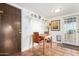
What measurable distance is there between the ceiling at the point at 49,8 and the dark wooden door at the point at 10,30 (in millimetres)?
254

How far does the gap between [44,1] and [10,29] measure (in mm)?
902

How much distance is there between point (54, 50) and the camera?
2352 mm

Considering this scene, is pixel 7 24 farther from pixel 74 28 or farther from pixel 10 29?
pixel 74 28

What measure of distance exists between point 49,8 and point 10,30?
36.4 inches

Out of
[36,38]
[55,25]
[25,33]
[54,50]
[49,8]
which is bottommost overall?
[54,50]

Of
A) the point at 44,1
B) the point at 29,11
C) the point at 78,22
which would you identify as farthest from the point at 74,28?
the point at 29,11

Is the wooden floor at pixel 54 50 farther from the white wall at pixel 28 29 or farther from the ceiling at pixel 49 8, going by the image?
the ceiling at pixel 49 8

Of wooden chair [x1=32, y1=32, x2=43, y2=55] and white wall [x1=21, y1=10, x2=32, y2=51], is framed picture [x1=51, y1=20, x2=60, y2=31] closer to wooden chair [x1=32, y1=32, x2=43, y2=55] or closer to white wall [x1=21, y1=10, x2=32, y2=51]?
wooden chair [x1=32, y1=32, x2=43, y2=55]

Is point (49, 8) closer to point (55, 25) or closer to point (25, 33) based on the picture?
point (55, 25)

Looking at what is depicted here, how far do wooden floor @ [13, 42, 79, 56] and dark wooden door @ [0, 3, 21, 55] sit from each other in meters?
0.24

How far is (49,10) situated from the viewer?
2.35 meters

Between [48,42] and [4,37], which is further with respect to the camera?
[48,42]

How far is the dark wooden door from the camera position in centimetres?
226

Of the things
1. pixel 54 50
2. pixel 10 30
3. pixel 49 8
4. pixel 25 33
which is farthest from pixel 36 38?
pixel 49 8
